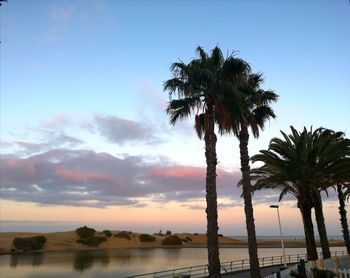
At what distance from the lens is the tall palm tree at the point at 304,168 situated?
2739 cm

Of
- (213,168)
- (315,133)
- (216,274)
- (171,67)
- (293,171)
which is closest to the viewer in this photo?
(216,274)

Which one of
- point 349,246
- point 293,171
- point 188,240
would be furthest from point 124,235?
point 293,171

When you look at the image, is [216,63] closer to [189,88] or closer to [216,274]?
[189,88]

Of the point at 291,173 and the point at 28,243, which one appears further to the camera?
the point at 28,243

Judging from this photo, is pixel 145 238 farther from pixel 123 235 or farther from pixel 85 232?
pixel 85 232

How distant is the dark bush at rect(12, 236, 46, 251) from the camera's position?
113812mm

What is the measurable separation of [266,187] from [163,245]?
466 feet

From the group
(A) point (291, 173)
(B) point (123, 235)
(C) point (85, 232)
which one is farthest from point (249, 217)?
(B) point (123, 235)

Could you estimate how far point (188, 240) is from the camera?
192m

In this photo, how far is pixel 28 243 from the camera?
117 metres

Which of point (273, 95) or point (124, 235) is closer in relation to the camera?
point (273, 95)

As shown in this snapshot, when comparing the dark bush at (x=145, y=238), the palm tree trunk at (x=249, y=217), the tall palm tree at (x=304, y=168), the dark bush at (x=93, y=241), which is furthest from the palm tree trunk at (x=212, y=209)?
the dark bush at (x=145, y=238)

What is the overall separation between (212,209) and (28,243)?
112 metres

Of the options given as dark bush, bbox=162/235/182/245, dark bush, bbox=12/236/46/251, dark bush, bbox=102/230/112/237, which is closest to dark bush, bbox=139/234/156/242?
dark bush, bbox=162/235/182/245
